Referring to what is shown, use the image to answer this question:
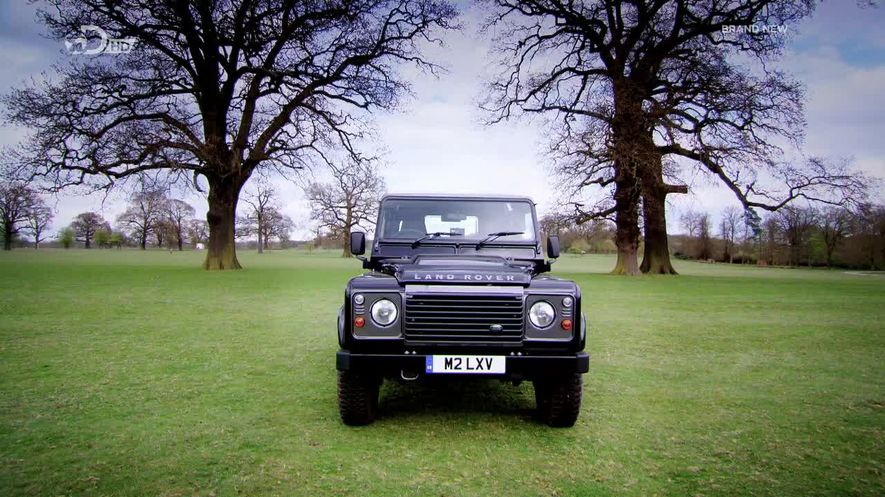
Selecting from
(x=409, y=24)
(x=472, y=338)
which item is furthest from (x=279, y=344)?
(x=409, y=24)

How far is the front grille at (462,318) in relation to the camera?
4.34m

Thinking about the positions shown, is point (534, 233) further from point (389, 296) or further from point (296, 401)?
point (296, 401)

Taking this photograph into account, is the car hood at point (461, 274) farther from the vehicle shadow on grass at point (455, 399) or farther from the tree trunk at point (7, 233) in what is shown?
the tree trunk at point (7, 233)

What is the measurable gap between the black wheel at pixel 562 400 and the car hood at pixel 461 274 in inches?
34.5

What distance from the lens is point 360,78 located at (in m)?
28.4

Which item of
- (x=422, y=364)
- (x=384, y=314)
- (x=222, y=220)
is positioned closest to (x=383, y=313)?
(x=384, y=314)

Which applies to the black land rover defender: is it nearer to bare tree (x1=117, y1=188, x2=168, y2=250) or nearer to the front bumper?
the front bumper

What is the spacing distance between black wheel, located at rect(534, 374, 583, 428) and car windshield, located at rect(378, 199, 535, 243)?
1811 millimetres

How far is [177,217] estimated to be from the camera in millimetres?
81938

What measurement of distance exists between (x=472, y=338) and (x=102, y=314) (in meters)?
11.0

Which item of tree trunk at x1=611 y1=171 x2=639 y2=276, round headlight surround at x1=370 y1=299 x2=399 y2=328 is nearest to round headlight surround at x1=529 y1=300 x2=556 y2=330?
round headlight surround at x1=370 y1=299 x2=399 y2=328

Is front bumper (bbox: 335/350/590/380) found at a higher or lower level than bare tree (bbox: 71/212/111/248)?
lower

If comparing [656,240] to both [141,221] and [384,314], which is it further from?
[141,221]

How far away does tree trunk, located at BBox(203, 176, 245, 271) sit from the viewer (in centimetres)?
2880
